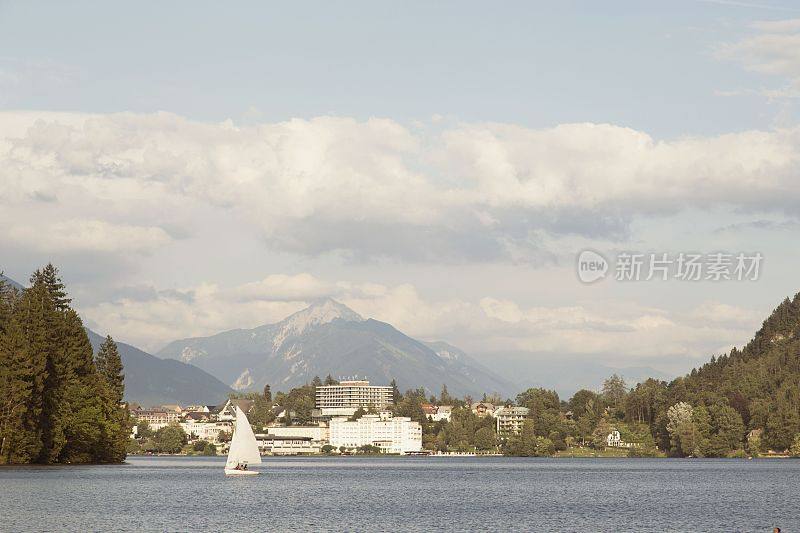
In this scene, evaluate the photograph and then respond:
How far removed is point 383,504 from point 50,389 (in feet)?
152

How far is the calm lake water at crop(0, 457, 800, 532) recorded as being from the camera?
8506 centimetres

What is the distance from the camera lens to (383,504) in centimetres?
10950

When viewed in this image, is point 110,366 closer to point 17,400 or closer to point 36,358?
point 36,358

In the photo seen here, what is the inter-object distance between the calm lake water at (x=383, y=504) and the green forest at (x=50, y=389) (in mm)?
3990

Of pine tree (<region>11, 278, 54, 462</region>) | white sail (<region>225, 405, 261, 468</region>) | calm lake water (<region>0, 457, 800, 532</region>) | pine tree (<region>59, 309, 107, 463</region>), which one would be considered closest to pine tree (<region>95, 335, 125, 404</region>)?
pine tree (<region>59, 309, 107, 463</region>)

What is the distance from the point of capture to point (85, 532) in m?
75.7

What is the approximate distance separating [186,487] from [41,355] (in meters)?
22.4

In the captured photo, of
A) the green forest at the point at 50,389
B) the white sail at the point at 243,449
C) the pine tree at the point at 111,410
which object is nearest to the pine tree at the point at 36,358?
the green forest at the point at 50,389

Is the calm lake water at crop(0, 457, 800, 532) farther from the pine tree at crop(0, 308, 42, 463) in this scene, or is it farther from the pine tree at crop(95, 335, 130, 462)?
the pine tree at crop(95, 335, 130, 462)

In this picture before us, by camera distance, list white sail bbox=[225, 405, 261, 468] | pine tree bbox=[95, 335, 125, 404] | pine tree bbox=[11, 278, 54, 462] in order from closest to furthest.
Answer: pine tree bbox=[11, 278, 54, 462] → white sail bbox=[225, 405, 261, 468] → pine tree bbox=[95, 335, 125, 404]

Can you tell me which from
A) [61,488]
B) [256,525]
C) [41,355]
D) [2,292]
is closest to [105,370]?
[2,292]

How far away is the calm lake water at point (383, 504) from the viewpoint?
279 feet

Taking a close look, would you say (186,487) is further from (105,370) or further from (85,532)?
(85,532)

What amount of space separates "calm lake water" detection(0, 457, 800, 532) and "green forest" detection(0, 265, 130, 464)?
3.99 metres
